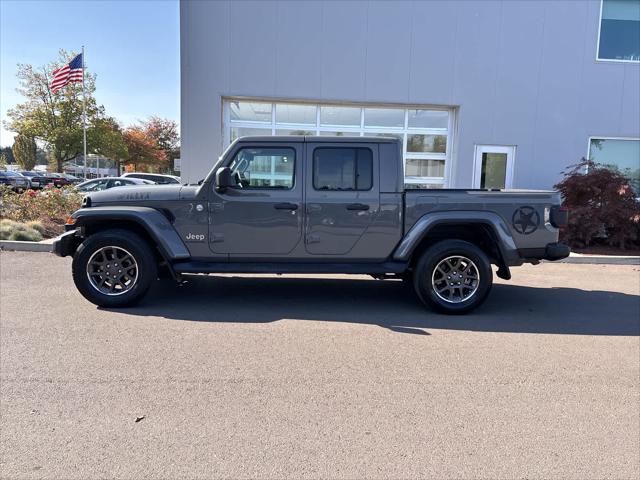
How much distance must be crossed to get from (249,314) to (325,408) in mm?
2332

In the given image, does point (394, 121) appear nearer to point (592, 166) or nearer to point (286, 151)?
point (592, 166)

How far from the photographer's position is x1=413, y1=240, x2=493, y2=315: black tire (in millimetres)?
5562

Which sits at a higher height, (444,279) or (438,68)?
(438,68)

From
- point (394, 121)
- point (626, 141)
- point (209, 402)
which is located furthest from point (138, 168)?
point (209, 402)

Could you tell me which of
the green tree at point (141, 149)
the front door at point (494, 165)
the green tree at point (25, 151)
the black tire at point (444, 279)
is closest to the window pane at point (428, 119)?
the front door at point (494, 165)

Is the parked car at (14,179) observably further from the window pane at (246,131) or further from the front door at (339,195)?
the front door at (339,195)

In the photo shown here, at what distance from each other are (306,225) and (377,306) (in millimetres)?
1401

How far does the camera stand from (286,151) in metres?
5.67

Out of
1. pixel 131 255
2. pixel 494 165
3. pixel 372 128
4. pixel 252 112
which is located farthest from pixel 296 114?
pixel 131 255

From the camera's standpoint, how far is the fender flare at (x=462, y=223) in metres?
5.51

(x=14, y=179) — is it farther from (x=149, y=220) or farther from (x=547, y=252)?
(x=547, y=252)

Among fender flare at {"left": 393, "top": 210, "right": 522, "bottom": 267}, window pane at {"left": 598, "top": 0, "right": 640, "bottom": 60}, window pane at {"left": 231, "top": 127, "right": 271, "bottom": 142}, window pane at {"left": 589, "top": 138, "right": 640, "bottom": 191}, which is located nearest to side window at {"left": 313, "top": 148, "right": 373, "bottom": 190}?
fender flare at {"left": 393, "top": 210, "right": 522, "bottom": 267}

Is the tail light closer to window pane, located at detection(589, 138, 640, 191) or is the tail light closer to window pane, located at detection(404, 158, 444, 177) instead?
window pane, located at detection(404, 158, 444, 177)

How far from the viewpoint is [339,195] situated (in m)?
5.61
